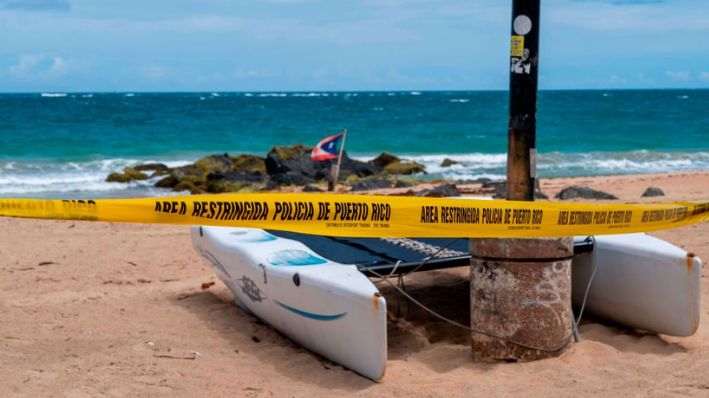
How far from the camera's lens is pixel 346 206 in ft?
17.3

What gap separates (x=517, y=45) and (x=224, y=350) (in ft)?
9.34

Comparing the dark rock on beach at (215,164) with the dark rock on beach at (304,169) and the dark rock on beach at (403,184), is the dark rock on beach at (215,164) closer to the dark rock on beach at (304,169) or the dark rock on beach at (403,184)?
the dark rock on beach at (304,169)

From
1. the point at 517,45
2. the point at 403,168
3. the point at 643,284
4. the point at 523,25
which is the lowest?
the point at 403,168

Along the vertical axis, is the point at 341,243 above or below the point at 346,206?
below

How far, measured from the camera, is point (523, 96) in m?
5.63

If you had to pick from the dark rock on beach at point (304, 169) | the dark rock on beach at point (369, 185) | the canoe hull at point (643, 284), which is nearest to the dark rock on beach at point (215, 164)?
the dark rock on beach at point (304, 169)

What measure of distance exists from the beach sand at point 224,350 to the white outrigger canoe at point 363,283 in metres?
0.14

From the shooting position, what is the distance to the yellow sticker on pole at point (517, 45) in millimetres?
5582

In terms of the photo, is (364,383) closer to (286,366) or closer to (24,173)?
(286,366)

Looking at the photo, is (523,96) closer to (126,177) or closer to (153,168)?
(126,177)

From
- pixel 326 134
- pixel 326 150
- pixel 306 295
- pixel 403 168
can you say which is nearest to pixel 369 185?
pixel 326 150

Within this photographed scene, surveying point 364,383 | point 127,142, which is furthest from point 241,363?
point 127,142

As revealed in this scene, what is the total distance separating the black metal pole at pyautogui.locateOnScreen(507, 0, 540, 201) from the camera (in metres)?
5.58

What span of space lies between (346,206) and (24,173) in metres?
23.4
